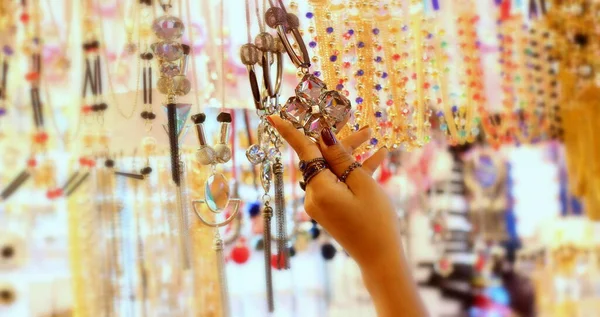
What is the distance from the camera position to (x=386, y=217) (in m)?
0.73

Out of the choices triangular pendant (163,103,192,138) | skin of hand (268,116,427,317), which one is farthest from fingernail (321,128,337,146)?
triangular pendant (163,103,192,138)

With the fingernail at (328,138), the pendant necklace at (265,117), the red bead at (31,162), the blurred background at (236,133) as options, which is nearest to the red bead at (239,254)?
the blurred background at (236,133)

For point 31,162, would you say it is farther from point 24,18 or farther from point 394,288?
point 394,288

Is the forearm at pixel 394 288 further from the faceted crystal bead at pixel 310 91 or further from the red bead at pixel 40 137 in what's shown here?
the red bead at pixel 40 137

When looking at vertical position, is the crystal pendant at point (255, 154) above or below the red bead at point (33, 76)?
below

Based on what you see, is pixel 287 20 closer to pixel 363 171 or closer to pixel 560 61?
pixel 363 171

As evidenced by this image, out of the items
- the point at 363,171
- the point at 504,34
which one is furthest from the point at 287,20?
the point at 504,34

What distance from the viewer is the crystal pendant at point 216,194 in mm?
853

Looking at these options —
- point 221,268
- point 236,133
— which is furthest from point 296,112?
point 236,133

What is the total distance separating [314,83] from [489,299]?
1.78 meters

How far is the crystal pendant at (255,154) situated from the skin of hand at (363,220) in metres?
0.10

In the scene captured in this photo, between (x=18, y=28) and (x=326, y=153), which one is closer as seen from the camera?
(x=326, y=153)

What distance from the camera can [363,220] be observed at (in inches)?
28.4

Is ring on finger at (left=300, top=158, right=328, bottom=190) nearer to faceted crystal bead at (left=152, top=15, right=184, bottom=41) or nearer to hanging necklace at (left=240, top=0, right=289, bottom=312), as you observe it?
hanging necklace at (left=240, top=0, right=289, bottom=312)
